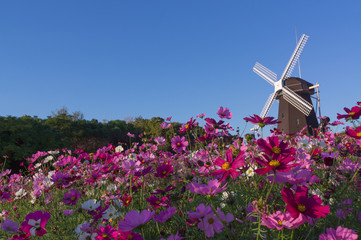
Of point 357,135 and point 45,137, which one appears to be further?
point 45,137

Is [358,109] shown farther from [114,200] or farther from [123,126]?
[123,126]

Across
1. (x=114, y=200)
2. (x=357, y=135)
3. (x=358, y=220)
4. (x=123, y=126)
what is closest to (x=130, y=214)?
(x=114, y=200)

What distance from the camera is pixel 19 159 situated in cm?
1117

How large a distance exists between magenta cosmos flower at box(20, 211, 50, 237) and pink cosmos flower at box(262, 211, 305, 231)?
1394mm

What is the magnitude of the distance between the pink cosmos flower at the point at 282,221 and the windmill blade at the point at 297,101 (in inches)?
759

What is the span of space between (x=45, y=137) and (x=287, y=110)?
54.7 feet

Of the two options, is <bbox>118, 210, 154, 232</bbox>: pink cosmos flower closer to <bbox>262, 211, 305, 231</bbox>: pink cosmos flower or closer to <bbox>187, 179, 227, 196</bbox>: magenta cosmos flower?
<bbox>187, 179, 227, 196</bbox>: magenta cosmos flower

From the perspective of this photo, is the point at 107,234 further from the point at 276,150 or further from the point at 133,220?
the point at 276,150

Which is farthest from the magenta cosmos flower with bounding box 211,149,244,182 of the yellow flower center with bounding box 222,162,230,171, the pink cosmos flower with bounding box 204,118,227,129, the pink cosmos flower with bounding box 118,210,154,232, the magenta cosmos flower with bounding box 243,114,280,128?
the pink cosmos flower with bounding box 204,118,227,129

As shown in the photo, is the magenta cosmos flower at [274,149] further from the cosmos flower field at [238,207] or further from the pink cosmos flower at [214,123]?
the pink cosmos flower at [214,123]

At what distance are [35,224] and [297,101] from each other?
20.3 meters

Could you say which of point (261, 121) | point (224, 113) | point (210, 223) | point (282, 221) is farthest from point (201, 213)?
point (224, 113)

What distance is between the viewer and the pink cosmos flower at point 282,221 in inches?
44.5

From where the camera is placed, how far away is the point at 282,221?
1.18 meters
